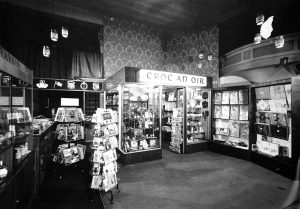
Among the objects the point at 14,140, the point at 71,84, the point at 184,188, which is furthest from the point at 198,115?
the point at 14,140

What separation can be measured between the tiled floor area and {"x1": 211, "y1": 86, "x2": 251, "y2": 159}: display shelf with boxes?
924mm

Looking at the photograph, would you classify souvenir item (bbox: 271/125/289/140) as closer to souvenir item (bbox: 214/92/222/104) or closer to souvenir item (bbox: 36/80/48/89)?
souvenir item (bbox: 214/92/222/104)

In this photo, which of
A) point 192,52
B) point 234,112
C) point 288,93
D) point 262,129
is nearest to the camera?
point 288,93

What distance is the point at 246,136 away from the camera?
625 centimetres

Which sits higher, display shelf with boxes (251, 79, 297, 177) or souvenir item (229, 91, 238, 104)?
souvenir item (229, 91, 238, 104)

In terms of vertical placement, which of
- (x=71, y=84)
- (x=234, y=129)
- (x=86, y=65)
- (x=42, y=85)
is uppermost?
(x=86, y=65)

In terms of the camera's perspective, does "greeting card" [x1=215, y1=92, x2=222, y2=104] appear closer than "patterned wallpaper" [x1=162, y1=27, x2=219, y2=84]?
Yes

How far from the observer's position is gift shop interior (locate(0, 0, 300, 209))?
3379mm

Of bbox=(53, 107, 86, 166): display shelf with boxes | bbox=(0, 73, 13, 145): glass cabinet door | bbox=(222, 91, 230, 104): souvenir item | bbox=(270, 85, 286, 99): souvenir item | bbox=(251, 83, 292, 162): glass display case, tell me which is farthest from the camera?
bbox=(222, 91, 230, 104): souvenir item

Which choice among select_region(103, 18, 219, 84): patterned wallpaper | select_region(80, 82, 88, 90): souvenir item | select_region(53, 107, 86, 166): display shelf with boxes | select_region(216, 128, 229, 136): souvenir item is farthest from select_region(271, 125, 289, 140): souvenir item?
select_region(80, 82, 88, 90): souvenir item

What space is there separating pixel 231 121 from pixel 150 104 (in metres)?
3.20

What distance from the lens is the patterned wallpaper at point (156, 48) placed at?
25.3 ft

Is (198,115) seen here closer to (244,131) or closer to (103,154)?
(244,131)

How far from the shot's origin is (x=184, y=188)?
3.90m
